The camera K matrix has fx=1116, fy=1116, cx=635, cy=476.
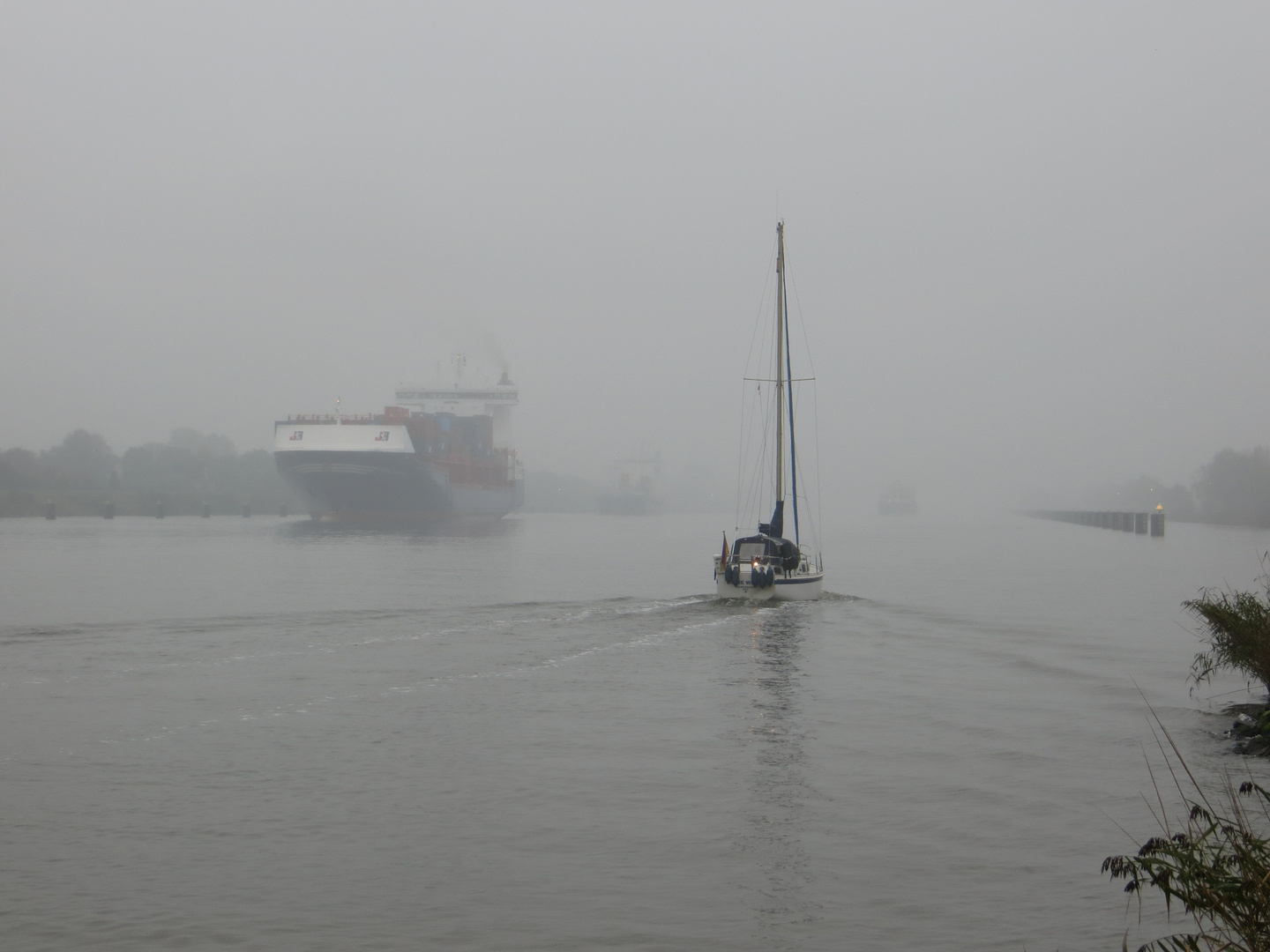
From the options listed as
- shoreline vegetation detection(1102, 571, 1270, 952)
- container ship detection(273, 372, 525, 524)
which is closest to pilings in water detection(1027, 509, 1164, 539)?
container ship detection(273, 372, 525, 524)

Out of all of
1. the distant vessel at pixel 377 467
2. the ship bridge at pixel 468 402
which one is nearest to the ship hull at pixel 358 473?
the distant vessel at pixel 377 467

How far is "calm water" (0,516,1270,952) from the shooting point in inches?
317

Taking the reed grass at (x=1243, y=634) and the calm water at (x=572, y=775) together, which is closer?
the calm water at (x=572, y=775)

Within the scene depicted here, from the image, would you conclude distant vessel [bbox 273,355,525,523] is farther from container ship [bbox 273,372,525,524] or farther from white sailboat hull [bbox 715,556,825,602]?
white sailboat hull [bbox 715,556,825,602]

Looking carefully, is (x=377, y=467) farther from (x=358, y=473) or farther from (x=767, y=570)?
(x=767, y=570)

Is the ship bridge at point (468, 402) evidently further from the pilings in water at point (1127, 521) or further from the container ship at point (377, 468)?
the pilings in water at point (1127, 521)

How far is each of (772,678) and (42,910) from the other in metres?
13.5

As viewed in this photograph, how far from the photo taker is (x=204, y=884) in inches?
336

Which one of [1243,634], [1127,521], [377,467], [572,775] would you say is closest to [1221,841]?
[572,775]

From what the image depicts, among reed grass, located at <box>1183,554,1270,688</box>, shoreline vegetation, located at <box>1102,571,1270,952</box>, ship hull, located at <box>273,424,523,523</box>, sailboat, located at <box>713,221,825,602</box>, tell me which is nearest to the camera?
shoreline vegetation, located at <box>1102,571,1270,952</box>

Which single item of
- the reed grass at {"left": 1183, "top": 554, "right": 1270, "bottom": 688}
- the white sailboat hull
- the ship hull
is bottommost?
the white sailboat hull

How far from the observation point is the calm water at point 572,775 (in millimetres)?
8047

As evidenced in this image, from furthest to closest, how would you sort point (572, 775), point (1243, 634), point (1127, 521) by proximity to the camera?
point (1127, 521), point (1243, 634), point (572, 775)

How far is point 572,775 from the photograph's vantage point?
1227 cm
